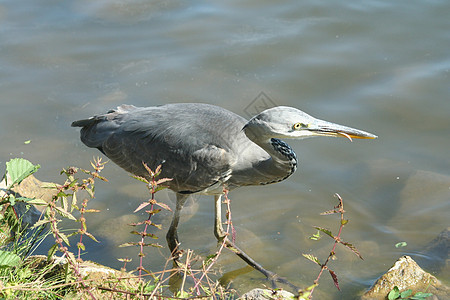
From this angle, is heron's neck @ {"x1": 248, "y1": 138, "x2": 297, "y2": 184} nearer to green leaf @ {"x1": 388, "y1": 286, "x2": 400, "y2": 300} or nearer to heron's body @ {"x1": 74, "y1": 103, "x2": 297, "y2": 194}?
heron's body @ {"x1": 74, "y1": 103, "x2": 297, "y2": 194}

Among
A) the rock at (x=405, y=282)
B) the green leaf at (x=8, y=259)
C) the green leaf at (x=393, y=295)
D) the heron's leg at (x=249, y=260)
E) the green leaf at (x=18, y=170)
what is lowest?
the heron's leg at (x=249, y=260)

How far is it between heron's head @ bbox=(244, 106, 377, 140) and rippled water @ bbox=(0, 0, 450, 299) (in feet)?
4.17

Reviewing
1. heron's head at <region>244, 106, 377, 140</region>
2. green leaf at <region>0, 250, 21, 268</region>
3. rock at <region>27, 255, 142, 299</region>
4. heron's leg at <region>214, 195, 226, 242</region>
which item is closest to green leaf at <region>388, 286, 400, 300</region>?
heron's head at <region>244, 106, 377, 140</region>

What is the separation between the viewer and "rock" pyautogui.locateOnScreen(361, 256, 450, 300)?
4113 mm

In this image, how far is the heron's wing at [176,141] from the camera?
185 inches

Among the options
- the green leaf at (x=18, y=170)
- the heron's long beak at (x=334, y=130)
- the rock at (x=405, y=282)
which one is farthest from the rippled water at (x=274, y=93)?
the green leaf at (x=18, y=170)

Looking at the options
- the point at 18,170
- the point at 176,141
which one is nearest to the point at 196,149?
the point at 176,141

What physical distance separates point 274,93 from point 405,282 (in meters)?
3.40

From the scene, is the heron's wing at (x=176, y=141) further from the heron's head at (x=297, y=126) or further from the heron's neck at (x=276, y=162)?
the heron's head at (x=297, y=126)

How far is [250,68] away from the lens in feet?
24.6

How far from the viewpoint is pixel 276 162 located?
4.57 m

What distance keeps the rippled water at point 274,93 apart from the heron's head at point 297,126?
4.17 ft

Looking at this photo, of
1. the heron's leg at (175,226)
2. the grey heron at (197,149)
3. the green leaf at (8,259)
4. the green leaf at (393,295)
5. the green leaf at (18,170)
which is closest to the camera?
the green leaf at (8,259)

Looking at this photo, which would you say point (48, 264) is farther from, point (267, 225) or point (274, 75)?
point (274, 75)
